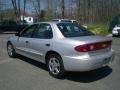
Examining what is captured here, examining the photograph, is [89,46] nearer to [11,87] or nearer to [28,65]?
[11,87]

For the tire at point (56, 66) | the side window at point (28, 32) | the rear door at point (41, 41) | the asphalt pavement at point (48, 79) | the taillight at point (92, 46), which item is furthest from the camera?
the side window at point (28, 32)

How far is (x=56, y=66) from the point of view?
6.16m

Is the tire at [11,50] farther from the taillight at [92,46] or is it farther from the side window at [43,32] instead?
the taillight at [92,46]

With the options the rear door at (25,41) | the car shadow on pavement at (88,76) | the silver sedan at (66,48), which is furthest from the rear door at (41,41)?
the car shadow on pavement at (88,76)

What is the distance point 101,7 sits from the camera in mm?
57812

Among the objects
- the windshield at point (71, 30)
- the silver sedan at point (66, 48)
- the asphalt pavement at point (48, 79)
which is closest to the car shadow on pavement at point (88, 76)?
the asphalt pavement at point (48, 79)

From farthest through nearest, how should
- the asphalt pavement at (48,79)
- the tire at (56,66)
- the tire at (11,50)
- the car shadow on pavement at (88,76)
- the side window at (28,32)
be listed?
the tire at (11,50), the side window at (28,32), the car shadow on pavement at (88,76), the tire at (56,66), the asphalt pavement at (48,79)

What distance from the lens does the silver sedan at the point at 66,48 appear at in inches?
219

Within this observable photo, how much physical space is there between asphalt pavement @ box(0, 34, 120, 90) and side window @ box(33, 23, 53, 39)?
3.54 ft

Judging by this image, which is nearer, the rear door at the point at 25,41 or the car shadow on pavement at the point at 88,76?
the car shadow on pavement at the point at 88,76

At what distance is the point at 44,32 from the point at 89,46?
1.66m

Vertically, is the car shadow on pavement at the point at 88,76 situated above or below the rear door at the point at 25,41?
below

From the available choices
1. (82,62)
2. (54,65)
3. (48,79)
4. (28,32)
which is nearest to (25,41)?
(28,32)

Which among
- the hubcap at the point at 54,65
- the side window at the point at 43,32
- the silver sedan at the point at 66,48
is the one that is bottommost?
the hubcap at the point at 54,65
